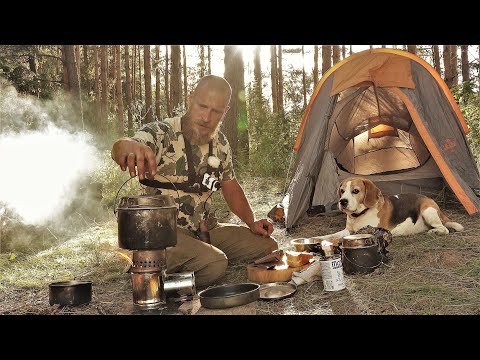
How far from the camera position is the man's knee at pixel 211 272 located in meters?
3.88

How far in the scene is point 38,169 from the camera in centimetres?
706

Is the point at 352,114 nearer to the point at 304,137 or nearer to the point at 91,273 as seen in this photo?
the point at 304,137

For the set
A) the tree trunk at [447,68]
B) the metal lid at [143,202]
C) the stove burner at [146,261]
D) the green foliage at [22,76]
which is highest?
the green foliage at [22,76]

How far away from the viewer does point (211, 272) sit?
3.90 meters

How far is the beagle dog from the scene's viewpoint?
5.32 metres

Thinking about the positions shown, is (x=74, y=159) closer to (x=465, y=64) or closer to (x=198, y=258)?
(x=198, y=258)

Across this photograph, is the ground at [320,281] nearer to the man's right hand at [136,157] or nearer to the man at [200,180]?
the man at [200,180]

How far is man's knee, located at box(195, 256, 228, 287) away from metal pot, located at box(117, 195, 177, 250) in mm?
792

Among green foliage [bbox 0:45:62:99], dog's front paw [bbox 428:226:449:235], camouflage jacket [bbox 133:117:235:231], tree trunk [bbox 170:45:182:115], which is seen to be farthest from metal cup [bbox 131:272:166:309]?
green foliage [bbox 0:45:62:99]

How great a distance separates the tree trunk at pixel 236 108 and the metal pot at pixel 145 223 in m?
7.37

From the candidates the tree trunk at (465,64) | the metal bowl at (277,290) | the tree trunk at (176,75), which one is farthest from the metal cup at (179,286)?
the tree trunk at (465,64)

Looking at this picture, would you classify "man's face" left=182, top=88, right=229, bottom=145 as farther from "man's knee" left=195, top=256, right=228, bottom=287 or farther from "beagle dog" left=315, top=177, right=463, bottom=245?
"beagle dog" left=315, top=177, right=463, bottom=245

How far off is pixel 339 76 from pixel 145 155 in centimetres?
420

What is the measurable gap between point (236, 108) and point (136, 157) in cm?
782
